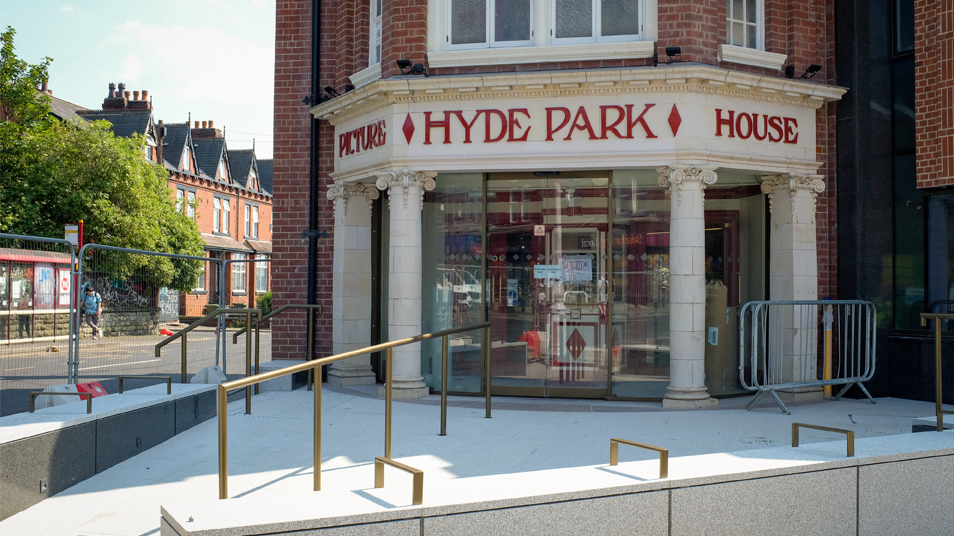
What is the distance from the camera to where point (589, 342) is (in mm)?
10406

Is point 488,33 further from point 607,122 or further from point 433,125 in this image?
Answer: point 607,122

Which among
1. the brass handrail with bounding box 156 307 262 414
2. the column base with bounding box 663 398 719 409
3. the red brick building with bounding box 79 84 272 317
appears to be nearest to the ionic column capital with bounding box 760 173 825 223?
the column base with bounding box 663 398 719 409

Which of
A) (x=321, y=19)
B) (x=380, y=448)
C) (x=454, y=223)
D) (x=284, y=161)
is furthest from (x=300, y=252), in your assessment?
(x=380, y=448)

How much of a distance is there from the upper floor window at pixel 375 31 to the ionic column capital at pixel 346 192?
5.98ft

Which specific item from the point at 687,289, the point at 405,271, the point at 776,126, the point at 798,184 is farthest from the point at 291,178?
the point at 798,184

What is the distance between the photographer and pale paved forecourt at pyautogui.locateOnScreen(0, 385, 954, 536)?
4316 millimetres

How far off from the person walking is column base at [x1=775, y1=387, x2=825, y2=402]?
28.7 feet

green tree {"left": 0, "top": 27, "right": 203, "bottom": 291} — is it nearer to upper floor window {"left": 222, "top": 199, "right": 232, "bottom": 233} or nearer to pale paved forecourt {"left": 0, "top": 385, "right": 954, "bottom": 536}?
upper floor window {"left": 222, "top": 199, "right": 232, "bottom": 233}

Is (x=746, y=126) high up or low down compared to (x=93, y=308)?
up

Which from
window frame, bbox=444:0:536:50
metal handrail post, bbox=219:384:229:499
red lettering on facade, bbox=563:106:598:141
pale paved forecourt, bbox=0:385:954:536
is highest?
window frame, bbox=444:0:536:50

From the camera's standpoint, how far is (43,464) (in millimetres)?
5707

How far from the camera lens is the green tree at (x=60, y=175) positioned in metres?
25.2

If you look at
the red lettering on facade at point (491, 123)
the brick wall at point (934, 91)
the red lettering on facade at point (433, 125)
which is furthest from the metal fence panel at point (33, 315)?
the brick wall at point (934, 91)

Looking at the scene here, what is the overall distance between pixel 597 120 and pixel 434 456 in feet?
16.7
